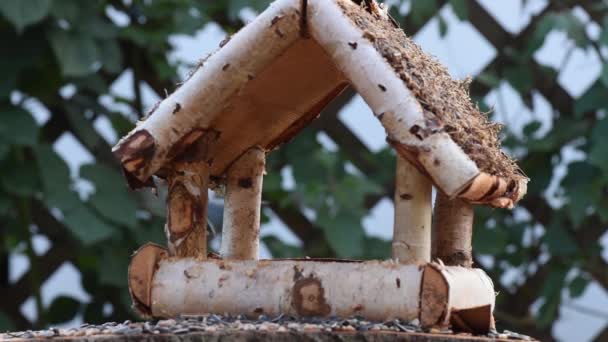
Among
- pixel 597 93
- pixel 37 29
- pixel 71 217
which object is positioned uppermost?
pixel 37 29

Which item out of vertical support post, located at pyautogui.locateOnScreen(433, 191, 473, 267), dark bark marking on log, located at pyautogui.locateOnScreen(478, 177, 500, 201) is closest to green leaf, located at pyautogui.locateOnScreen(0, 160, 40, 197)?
vertical support post, located at pyautogui.locateOnScreen(433, 191, 473, 267)

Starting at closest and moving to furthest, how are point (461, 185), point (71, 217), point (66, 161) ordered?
point (461, 185) → point (71, 217) → point (66, 161)

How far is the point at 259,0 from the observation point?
1.63m

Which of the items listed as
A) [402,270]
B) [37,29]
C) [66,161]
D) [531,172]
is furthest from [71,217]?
[402,270]

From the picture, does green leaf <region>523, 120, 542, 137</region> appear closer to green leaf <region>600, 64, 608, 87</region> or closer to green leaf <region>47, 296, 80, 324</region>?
green leaf <region>600, 64, 608, 87</region>

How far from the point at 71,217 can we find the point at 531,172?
796 millimetres

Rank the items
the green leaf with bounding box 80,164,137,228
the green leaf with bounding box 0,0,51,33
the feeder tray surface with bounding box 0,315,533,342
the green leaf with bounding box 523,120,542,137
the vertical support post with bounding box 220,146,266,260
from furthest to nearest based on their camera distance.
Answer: the green leaf with bounding box 523,120,542,137 → the green leaf with bounding box 80,164,137,228 → the green leaf with bounding box 0,0,51,33 → the vertical support post with bounding box 220,146,266,260 → the feeder tray surface with bounding box 0,315,533,342

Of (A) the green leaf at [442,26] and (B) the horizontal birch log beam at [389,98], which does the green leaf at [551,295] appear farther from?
(B) the horizontal birch log beam at [389,98]

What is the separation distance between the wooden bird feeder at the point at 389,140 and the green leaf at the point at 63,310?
1038 millimetres

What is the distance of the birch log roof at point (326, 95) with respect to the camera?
0.71 metres

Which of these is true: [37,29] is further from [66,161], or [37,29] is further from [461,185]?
[461,185]

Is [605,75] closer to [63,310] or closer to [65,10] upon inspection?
[65,10]

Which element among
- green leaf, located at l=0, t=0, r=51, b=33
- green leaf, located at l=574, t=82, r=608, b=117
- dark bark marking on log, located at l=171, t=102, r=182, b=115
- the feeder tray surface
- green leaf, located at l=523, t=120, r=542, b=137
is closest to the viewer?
the feeder tray surface

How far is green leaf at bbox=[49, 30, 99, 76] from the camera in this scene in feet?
5.18
